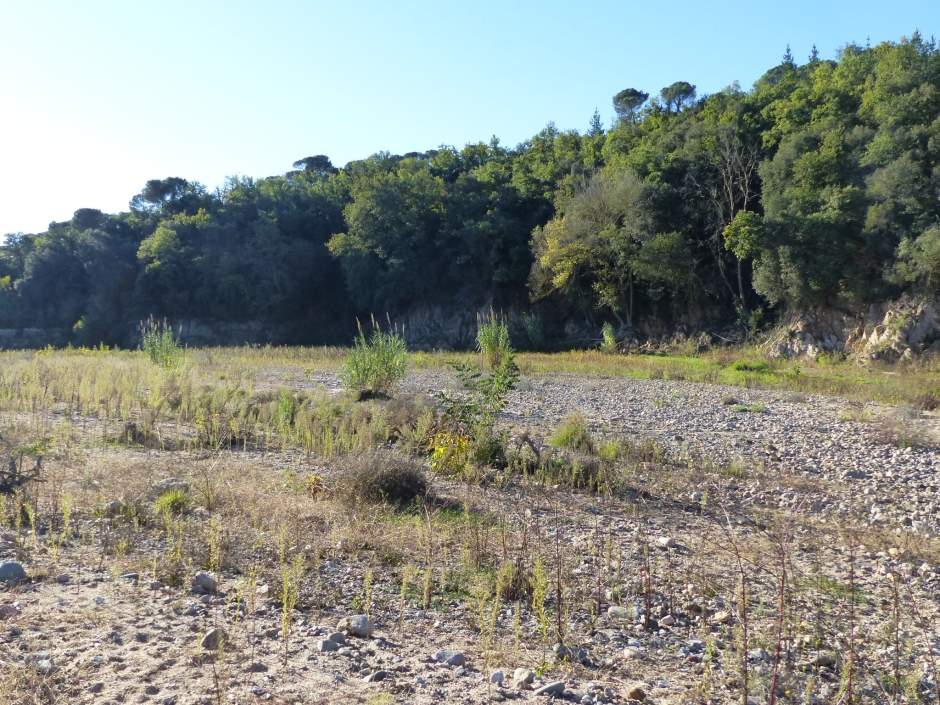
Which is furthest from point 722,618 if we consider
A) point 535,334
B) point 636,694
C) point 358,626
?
point 535,334

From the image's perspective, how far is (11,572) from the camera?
454 cm

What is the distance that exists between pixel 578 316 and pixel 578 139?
13856 mm

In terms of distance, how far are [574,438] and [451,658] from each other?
6.24m

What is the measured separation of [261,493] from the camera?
686 cm

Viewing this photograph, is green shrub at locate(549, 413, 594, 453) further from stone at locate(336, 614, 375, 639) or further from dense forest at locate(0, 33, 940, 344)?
dense forest at locate(0, 33, 940, 344)

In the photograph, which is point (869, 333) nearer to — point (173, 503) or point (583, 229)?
point (583, 229)

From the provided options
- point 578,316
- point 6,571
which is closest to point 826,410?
point 6,571

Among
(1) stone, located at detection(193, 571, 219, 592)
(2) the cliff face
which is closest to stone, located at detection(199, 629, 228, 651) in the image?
(1) stone, located at detection(193, 571, 219, 592)

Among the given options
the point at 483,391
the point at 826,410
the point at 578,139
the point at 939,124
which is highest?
the point at 578,139

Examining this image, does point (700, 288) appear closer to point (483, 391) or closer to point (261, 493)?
point (483, 391)

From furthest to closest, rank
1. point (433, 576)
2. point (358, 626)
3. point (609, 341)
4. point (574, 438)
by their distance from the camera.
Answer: point (609, 341), point (574, 438), point (433, 576), point (358, 626)

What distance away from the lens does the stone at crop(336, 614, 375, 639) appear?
405cm

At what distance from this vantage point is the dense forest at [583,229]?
25.4 m

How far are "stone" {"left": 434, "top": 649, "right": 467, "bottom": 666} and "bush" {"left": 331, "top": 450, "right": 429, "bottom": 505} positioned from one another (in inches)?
113
